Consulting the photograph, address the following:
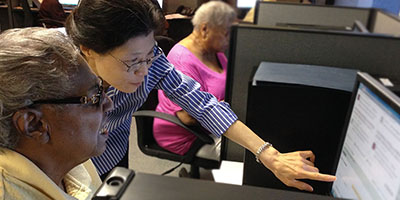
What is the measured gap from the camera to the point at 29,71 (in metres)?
0.59

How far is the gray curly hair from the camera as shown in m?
0.59

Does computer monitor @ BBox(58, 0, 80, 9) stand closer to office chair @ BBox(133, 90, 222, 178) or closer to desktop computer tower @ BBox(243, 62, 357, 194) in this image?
desktop computer tower @ BBox(243, 62, 357, 194)

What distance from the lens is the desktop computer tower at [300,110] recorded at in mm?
686

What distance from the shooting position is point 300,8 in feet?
1.81

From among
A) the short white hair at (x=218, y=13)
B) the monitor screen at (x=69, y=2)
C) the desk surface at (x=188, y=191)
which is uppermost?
the short white hair at (x=218, y=13)

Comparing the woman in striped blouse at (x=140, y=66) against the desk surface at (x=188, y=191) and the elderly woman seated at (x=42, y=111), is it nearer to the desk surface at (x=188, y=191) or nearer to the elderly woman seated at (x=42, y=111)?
the elderly woman seated at (x=42, y=111)

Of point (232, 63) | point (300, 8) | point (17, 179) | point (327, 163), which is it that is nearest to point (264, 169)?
point (327, 163)

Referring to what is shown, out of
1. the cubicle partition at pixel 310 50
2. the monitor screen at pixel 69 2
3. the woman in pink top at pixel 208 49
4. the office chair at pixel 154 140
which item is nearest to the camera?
the woman in pink top at pixel 208 49

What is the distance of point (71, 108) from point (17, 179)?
0.15 metres

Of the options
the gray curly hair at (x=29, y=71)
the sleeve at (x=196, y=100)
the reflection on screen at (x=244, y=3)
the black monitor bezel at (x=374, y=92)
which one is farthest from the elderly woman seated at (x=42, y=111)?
the black monitor bezel at (x=374, y=92)

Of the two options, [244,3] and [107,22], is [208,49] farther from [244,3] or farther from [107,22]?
[107,22]

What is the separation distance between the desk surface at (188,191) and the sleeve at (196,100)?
0.52 meters

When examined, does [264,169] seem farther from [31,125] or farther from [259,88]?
[31,125]

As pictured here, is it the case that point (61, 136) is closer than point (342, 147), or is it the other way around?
point (61, 136)
